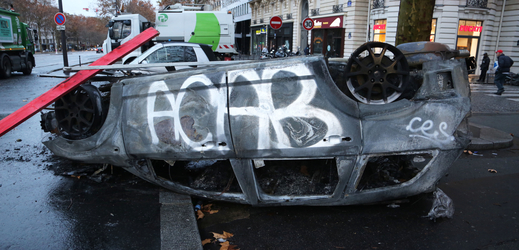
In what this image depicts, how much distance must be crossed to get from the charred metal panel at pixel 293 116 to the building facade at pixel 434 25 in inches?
587

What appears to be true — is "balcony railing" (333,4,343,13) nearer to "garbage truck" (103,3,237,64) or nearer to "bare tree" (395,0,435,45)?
"garbage truck" (103,3,237,64)

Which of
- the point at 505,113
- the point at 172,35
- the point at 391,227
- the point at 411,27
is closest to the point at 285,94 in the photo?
the point at 391,227

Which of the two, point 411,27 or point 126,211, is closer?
point 126,211

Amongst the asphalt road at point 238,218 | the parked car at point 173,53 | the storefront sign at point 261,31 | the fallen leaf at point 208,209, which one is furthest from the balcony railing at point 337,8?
the fallen leaf at point 208,209

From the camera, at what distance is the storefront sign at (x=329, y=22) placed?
82.7 feet

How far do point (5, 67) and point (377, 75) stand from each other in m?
17.8

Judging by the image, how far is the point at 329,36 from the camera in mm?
27047

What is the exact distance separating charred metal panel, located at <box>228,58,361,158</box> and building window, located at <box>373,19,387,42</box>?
21.1m

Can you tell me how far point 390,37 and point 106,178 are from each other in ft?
68.9

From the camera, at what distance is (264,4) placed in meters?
40.2

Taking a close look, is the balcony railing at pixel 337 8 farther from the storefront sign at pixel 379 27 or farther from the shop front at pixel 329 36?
the storefront sign at pixel 379 27

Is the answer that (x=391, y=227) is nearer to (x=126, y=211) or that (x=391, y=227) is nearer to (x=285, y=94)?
(x=285, y=94)

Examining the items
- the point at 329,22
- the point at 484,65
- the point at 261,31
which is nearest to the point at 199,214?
the point at 484,65

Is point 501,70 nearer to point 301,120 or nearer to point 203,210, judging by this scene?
point 301,120
